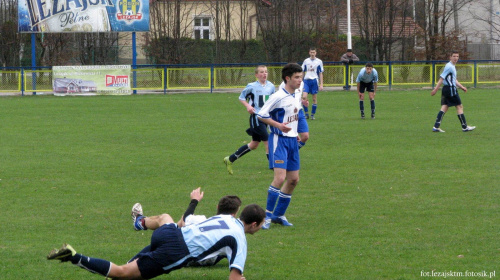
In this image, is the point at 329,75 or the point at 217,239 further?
the point at 329,75

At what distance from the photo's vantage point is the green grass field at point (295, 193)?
6.30m

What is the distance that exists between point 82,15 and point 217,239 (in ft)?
91.8

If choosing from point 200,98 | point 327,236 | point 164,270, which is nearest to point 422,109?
point 200,98

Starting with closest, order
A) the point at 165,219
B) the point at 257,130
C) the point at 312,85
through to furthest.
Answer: the point at 165,219 < the point at 257,130 < the point at 312,85

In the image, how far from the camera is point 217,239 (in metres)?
5.19

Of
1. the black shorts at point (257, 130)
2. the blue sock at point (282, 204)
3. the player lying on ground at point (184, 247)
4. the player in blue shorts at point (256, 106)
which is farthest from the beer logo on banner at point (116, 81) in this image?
the player lying on ground at point (184, 247)

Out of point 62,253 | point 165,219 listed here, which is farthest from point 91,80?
point 62,253

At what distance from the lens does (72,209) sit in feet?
27.8

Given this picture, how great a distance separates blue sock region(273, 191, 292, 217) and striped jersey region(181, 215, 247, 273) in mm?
2339

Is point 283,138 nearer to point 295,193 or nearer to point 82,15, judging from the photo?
point 295,193

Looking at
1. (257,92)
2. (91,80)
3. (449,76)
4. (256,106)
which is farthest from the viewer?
(91,80)

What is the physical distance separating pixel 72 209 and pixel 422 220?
173 inches

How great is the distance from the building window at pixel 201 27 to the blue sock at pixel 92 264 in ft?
131

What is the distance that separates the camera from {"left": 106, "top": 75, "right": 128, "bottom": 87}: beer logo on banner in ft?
98.5
